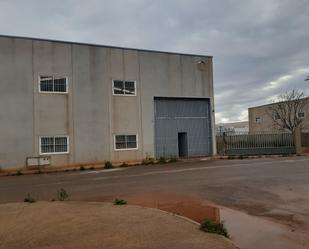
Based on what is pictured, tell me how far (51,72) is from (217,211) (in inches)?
779

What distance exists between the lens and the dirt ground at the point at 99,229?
6992 mm

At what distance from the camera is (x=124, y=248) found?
22.0 ft

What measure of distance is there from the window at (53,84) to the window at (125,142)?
16.6 feet

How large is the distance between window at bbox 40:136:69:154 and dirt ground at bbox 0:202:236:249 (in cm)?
1627

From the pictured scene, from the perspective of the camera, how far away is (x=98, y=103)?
1131 inches

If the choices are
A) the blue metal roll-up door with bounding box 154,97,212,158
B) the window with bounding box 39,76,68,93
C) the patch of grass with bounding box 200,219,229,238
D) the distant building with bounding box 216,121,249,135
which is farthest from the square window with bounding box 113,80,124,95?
the patch of grass with bounding box 200,219,229,238

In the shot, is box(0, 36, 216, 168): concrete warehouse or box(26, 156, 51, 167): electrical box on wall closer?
box(26, 156, 51, 167): electrical box on wall

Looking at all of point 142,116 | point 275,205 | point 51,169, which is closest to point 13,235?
point 275,205

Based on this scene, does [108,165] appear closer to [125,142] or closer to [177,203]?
[125,142]

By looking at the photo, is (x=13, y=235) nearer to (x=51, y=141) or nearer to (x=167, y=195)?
(x=167, y=195)

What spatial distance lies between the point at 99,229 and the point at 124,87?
2250 centimetres

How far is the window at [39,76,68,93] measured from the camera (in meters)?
27.0

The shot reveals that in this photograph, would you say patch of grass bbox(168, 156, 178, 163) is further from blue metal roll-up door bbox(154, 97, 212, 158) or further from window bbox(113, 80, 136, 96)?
window bbox(113, 80, 136, 96)

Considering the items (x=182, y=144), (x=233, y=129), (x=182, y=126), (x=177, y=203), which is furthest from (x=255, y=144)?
(x=233, y=129)
